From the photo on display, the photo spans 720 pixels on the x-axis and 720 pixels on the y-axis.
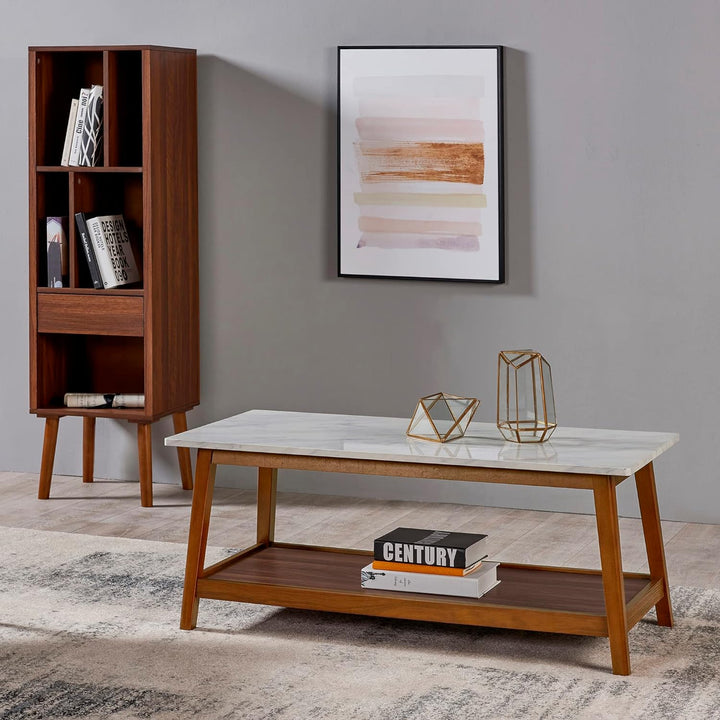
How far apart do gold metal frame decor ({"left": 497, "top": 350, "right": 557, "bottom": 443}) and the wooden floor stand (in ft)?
3.11

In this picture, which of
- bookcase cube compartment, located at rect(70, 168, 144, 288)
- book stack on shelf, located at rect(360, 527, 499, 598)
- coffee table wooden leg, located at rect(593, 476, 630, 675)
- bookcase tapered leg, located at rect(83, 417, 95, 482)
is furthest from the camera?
bookcase tapered leg, located at rect(83, 417, 95, 482)

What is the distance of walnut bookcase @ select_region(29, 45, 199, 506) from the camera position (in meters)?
4.89

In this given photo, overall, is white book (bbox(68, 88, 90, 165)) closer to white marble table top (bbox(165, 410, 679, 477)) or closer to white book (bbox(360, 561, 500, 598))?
white marble table top (bbox(165, 410, 679, 477))

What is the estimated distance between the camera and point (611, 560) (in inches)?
119

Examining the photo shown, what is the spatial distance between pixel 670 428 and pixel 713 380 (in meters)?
0.23

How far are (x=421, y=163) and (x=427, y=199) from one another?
0.45 feet

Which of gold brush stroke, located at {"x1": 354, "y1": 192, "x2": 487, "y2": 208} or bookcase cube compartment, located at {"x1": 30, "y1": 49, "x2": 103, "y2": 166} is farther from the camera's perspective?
bookcase cube compartment, located at {"x1": 30, "y1": 49, "x2": 103, "y2": 166}

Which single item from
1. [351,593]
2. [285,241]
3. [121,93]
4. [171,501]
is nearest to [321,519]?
[171,501]

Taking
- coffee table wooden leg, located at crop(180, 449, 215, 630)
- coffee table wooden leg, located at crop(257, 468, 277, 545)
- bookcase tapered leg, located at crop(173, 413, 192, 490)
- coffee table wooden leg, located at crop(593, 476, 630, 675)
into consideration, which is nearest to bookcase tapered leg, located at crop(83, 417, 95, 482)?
bookcase tapered leg, located at crop(173, 413, 192, 490)

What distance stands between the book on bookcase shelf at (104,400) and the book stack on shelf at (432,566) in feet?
6.37

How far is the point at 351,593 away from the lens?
329 centimetres

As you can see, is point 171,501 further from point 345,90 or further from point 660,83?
point 660,83

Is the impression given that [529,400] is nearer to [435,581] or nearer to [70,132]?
[435,581]

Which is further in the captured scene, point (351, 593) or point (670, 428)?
point (670, 428)
